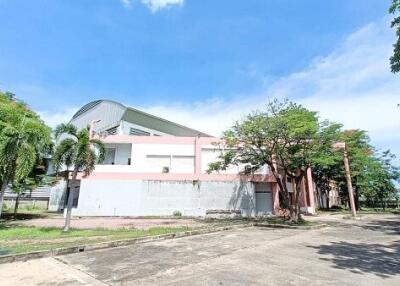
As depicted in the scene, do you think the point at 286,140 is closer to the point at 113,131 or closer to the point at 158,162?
the point at 158,162

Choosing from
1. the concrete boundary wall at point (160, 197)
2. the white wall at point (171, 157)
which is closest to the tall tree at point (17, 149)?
the concrete boundary wall at point (160, 197)

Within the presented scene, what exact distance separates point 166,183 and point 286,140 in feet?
34.4

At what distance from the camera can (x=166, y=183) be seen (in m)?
25.0

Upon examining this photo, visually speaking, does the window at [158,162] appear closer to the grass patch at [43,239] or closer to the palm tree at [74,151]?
the palm tree at [74,151]

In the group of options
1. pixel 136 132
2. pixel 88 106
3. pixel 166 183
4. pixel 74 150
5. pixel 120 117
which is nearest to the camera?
pixel 74 150

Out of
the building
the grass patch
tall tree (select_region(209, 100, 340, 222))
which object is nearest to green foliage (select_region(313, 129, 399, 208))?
the building

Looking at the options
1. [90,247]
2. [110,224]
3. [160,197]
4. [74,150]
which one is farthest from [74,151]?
[160,197]

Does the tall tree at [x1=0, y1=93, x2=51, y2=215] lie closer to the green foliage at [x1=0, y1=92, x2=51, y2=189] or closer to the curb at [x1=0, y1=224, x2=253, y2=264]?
the green foliage at [x1=0, y1=92, x2=51, y2=189]

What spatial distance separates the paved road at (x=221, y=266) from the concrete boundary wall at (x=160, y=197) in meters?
13.6

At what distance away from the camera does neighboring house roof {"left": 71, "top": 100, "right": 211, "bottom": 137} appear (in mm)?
29344

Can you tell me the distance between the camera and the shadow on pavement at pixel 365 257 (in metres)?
7.40

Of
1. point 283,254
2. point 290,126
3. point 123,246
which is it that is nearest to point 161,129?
point 290,126

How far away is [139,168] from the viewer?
26.2 meters

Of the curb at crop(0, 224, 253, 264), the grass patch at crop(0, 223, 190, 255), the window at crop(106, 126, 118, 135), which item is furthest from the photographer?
the window at crop(106, 126, 118, 135)
